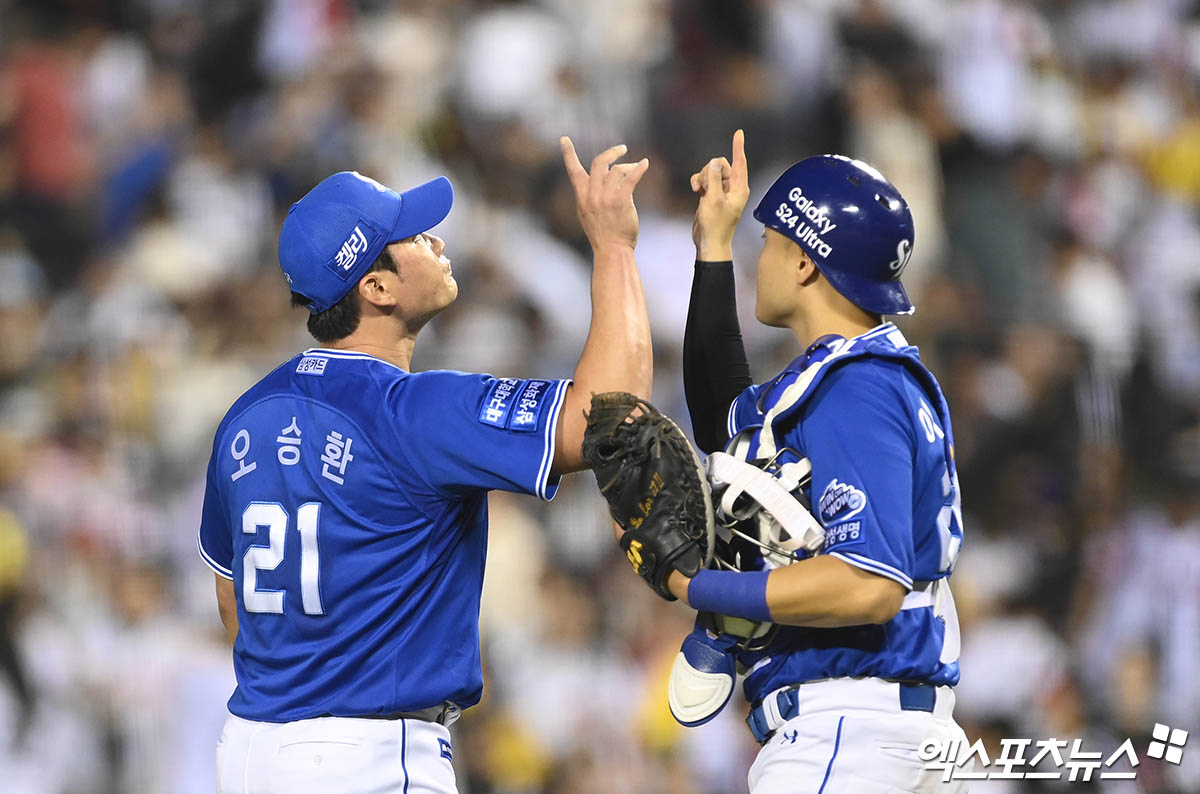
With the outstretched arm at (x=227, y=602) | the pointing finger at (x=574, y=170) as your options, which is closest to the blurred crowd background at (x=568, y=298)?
the outstretched arm at (x=227, y=602)

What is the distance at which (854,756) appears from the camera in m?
3.14

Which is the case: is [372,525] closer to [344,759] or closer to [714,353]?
[344,759]

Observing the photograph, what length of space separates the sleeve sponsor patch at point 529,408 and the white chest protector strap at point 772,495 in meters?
0.42

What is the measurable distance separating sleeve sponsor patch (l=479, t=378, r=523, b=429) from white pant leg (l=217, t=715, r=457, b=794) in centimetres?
74

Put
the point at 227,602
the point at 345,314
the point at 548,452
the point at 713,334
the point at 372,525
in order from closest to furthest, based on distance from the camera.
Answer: the point at 548,452 → the point at 372,525 → the point at 345,314 → the point at 713,334 → the point at 227,602

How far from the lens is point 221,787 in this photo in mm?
3502

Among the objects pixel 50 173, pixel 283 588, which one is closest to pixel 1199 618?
pixel 283 588

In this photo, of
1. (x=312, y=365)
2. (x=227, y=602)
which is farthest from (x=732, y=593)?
(x=227, y=602)

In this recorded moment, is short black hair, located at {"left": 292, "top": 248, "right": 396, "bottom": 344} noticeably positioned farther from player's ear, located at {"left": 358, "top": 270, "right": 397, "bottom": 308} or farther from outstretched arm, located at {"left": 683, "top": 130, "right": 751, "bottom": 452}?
outstretched arm, located at {"left": 683, "top": 130, "right": 751, "bottom": 452}

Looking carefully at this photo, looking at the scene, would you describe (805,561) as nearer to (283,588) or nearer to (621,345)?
(621,345)

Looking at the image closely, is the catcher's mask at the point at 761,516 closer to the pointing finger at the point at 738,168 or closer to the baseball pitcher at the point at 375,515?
the baseball pitcher at the point at 375,515

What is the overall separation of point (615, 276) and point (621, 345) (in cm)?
18

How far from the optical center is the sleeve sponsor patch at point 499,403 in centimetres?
330

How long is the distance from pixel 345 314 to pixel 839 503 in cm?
135
